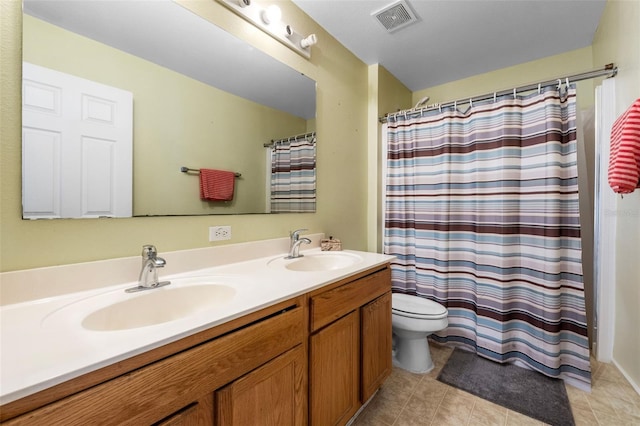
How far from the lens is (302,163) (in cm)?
177

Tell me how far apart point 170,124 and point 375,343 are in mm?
1439

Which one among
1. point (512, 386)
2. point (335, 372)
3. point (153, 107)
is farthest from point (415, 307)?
point (153, 107)

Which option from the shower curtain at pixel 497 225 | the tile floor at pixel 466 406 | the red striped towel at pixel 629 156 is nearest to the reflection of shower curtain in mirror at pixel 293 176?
the shower curtain at pixel 497 225

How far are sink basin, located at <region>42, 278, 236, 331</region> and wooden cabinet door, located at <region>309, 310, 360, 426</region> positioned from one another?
1.39ft

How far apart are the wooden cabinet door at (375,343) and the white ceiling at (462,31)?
1817mm

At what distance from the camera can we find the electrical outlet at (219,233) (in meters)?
1.31

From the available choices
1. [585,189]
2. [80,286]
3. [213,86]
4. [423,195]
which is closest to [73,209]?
[80,286]

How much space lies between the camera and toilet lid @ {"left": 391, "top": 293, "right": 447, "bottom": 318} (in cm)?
172

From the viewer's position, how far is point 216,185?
133cm

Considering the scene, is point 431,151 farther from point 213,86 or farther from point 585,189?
point 213,86

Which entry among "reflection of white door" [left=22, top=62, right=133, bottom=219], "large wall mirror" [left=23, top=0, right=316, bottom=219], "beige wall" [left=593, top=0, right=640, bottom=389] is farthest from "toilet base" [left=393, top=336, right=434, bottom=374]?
"reflection of white door" [left=22, top=62, right=133, bottom=219]

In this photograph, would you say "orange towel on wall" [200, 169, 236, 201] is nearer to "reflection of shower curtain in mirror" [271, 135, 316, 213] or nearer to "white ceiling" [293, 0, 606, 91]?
"reflection of shower curtain in mirror" [271, 135, 316, 213]

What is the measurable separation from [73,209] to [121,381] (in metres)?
0.68

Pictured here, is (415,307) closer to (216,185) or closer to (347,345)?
(347,345)
